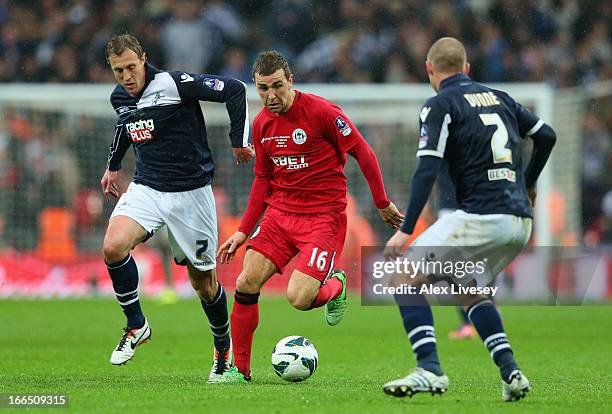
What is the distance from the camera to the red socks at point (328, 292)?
320 inches

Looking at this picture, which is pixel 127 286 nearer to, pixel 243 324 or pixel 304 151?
pixel 243 324

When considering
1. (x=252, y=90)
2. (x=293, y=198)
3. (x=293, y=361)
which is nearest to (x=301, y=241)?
(x=293, y=198)

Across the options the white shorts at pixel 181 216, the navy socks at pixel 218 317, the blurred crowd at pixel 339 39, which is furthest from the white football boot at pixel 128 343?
the blurred crowd at pixel 339 39

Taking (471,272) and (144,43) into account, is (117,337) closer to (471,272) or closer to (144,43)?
(471,272)

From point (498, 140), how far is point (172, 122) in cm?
273

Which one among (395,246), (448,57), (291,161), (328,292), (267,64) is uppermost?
(448,57)

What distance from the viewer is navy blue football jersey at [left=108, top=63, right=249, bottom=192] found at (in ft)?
27.2

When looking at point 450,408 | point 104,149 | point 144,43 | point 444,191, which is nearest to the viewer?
point 450,408

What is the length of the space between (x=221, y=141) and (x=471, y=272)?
43.2 feet

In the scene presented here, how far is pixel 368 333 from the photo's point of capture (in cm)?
1293

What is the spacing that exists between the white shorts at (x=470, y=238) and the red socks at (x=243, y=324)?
178cm

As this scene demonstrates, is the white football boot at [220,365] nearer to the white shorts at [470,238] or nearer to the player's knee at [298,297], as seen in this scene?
the player's knee at [298,297]

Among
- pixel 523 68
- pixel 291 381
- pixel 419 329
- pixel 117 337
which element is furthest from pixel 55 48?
pixel 419 329

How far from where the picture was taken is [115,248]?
7.87 meters
